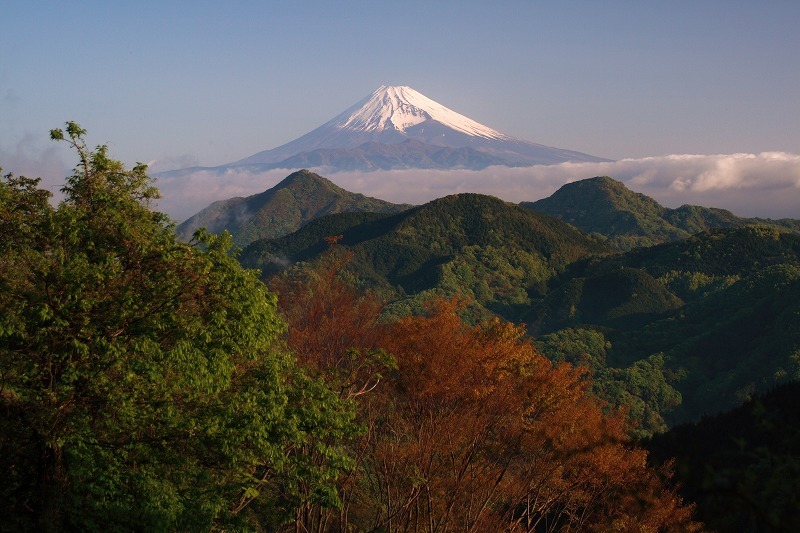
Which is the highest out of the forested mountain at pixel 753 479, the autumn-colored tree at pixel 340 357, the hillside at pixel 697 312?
the forested mountain at pixel 753 479

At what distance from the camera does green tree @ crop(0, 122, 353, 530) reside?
33.6 feet

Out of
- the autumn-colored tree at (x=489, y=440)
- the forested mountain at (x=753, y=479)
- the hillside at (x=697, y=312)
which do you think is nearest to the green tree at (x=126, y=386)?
the autumn-colored tree at (x=489, y=440)

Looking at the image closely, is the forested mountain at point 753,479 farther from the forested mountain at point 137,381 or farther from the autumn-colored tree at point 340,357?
the autumn-colored tree at point 340,357

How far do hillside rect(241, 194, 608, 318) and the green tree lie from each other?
357ft

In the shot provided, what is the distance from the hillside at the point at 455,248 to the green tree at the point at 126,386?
109 meters

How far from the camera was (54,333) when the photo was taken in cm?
1039

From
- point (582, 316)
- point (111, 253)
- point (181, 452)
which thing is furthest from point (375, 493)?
point (582, 316)

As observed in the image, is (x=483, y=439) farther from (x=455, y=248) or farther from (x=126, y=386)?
(x=455, y=248)

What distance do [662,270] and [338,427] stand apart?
13372 centimetres

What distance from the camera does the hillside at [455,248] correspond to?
134m

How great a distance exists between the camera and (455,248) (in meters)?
150

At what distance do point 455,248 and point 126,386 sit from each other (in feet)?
459

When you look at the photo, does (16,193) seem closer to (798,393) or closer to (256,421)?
(256,421)

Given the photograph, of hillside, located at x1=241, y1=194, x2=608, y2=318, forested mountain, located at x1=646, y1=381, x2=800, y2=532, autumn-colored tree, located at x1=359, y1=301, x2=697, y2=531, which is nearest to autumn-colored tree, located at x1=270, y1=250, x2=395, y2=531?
autumn-colored tree, located at x1=359, y1=301, x2=697, y2=531
